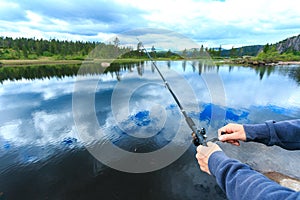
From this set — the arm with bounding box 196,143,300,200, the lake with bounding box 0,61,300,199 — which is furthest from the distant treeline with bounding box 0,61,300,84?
the arm with bounding box 196,143,300,200

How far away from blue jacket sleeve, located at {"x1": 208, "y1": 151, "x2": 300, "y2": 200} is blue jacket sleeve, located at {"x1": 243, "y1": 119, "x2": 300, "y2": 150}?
778 millimetres

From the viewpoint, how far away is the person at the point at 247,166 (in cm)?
95

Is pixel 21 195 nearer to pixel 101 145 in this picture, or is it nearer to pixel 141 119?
pixel 101 145

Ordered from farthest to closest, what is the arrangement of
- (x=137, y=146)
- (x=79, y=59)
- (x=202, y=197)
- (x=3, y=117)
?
1. (x=79, y=59)
2. (x=3, y=117)
3. (x=137, y=146)
4. (x=202, y=197)

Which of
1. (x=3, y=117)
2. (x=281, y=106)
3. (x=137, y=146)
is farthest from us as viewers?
(x=281, y=106)

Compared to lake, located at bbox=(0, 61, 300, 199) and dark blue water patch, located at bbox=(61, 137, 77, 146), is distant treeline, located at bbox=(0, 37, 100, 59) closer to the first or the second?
lake, located at bbox=(0, 61, 300, 199)

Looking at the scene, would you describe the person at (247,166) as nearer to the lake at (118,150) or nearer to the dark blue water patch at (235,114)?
the lake at (118,150)

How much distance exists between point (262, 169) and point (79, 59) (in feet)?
275

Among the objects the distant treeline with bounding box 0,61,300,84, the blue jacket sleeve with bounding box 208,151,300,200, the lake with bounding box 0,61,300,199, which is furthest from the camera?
the distant treeline with bounding box 0,61,300,84

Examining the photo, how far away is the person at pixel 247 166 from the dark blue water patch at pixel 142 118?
8165 mm

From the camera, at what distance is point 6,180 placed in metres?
6.00

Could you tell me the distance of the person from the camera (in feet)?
3.11

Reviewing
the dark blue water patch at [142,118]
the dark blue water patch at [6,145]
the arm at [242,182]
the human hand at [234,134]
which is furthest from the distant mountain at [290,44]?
the dark blue water patch at [6,145]

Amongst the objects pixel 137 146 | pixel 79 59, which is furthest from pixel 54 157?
pixel 79 59
